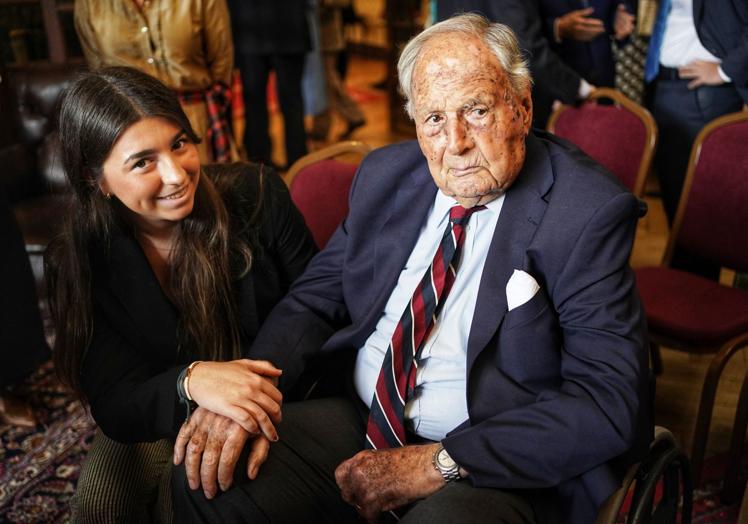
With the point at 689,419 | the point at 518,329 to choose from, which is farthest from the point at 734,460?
the point at 518,329

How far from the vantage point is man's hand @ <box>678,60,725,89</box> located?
2697mm

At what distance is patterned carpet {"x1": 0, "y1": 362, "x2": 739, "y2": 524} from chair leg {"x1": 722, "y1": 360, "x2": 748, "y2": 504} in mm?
39

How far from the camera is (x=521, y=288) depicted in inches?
54.2

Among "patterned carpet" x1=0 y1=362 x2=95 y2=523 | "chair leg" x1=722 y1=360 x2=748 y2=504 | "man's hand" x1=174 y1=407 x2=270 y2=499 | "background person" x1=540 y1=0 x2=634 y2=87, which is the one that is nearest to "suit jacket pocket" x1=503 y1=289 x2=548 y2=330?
"man's hand" x1=174 y1=407 x2=270 y2=499

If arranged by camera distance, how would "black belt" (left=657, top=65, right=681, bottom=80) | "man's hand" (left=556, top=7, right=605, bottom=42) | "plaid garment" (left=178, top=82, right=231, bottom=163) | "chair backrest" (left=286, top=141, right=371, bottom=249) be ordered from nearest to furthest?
"chair backrest" (left=286, top=141, right=371, bottom=249) < "black belt" (left=657, top=65, right=681, bottom=80) < "man's hand" (left=556, top=7, right=605, bottom=42) < "plaid garment" (left=178, top=82, right=231, bottom=163)

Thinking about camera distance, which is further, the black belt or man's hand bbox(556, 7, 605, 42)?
man's hand bbox(556, 7, 605, 42)

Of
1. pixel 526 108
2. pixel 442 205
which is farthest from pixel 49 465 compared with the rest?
pixel 526 108

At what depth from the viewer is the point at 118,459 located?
1634 millimetres

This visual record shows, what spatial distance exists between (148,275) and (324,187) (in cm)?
61

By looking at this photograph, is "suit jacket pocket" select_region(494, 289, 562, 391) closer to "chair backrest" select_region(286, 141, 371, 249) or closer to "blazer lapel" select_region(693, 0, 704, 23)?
"chair backrest" select_region(286, 141, 371, 249)

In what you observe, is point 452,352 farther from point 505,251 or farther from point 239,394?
point 239,394

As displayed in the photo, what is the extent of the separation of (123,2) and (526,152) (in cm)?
222

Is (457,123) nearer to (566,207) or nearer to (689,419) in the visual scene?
(566,207)

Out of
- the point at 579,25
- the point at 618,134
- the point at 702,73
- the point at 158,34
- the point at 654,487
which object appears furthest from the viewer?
the point at 158,34
